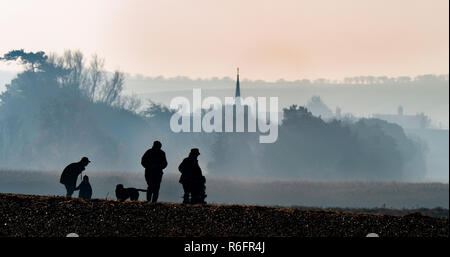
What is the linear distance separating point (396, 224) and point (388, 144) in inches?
6347

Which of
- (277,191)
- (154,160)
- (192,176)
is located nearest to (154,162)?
(154,160)

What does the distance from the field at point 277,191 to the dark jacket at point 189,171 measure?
79.6m

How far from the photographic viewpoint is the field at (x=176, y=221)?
24844 mm

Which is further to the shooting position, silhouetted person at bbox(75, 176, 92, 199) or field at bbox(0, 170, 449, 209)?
field at bbox(0, 170, 449, 209)

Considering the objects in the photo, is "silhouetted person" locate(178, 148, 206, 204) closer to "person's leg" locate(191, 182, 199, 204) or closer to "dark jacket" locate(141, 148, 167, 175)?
"person's leg" locate(191, 182, 199, 204)

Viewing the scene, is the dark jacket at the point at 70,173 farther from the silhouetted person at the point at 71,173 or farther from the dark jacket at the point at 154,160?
the dark jacket at the point at 154,160

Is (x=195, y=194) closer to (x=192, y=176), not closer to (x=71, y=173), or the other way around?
(x=192, y=176)

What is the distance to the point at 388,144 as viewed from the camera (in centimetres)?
18750

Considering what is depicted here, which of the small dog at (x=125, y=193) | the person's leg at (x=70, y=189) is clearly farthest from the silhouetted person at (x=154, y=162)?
the person's leg at (x=70, y=189)

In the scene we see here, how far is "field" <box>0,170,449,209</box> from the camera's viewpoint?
111 m

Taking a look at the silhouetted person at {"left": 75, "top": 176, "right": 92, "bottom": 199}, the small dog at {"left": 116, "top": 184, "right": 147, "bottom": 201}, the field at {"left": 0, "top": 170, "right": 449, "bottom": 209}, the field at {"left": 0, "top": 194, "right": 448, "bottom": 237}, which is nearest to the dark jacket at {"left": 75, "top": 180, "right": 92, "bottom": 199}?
the silhouetted person at {"left": 75, "top": 176, "right": 92, "bottom": 199}

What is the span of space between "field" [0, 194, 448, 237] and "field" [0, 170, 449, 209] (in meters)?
82.0
